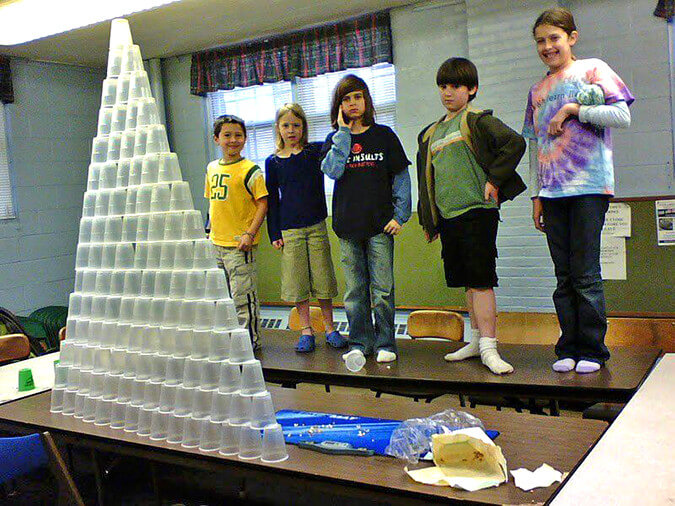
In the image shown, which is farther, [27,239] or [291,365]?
[27,239]

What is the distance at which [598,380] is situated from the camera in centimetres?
271

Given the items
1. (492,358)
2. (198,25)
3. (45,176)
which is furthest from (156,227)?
(45,176)

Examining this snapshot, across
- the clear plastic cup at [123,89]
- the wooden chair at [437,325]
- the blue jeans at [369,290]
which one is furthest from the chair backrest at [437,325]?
the clear plastic cup at [123,89]

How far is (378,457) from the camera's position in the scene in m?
2.01

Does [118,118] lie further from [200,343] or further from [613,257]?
[613,257]

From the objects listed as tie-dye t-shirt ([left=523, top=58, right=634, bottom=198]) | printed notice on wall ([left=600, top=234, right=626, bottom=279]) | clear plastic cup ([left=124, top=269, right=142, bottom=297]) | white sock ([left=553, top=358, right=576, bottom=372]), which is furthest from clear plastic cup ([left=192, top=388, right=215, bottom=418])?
printed notice on wall ([left=600, top=234, right=626, bottom=279])

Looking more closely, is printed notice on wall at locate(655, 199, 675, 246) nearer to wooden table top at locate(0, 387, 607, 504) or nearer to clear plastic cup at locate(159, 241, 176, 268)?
wooden table top at locate(0, 387, 607, 504)

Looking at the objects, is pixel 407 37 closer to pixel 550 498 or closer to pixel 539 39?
pixel 539 39

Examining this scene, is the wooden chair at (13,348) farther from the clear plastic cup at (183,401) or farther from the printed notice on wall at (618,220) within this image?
the printed notice on wall at (618,220)

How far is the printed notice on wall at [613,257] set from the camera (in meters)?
4.46

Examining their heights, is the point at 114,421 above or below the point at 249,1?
below

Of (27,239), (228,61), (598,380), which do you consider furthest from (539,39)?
(27,239)

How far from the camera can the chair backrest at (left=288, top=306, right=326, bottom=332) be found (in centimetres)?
396

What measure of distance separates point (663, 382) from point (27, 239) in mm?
5465
